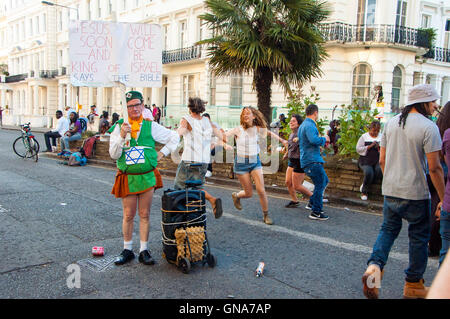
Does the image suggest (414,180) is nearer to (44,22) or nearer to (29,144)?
(29,144)

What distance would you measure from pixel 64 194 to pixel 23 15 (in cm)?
5165

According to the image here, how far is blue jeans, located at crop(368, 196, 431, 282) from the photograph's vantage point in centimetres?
369

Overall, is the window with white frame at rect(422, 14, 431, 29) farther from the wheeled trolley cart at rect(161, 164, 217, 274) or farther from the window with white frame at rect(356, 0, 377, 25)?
the wheeled trolley cart at rect(161, 164, 217, 274)

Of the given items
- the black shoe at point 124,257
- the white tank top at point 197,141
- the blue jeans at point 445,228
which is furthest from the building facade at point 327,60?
the black shoe at point 124,257

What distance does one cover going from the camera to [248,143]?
6.39 meters

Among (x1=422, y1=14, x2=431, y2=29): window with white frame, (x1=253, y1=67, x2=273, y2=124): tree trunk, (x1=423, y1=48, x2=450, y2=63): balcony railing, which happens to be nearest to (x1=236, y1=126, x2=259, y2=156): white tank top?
(x1=253, y1=67, x2=273, y2=124): tree trunk

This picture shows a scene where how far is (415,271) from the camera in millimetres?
3732

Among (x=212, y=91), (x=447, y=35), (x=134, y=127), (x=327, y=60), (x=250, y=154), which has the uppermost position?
(x=447, y=35)

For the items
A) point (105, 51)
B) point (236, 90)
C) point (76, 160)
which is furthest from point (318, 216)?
point (236, 90)

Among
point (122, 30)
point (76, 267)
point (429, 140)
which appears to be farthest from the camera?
point (122, 30)

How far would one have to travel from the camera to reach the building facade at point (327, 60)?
68.2 ft

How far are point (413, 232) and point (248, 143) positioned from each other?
314cm
